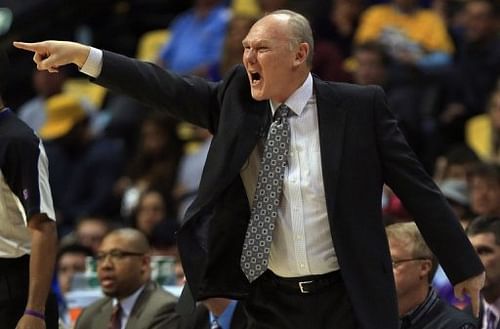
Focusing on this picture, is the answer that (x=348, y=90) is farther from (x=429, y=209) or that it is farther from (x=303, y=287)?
(x=303, y=287)

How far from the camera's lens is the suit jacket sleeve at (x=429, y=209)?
15.6 feet

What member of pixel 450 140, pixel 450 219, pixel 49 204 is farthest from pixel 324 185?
pixel 450 140

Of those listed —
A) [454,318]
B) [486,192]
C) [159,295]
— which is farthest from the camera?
[486,192]

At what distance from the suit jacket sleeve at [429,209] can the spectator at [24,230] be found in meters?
1.34

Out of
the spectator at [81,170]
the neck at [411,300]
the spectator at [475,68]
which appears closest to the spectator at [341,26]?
the spectator at [475,68]

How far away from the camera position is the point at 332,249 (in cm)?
478

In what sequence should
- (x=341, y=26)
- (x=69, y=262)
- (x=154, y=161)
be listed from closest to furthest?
(x=69, y=262) < (x=154, y=161) < (x=341, y=26)

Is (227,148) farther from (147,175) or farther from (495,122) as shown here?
(147,175)

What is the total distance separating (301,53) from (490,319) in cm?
203

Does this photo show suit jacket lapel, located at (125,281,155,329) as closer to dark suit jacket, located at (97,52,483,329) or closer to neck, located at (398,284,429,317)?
neck, located at (398,284,429,317)

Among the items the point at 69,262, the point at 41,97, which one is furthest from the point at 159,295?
the point at 41,97

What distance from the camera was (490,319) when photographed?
6195 millimetres

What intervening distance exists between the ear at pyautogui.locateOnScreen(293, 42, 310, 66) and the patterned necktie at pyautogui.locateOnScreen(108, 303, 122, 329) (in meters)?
2.33

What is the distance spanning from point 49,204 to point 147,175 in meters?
5.05
